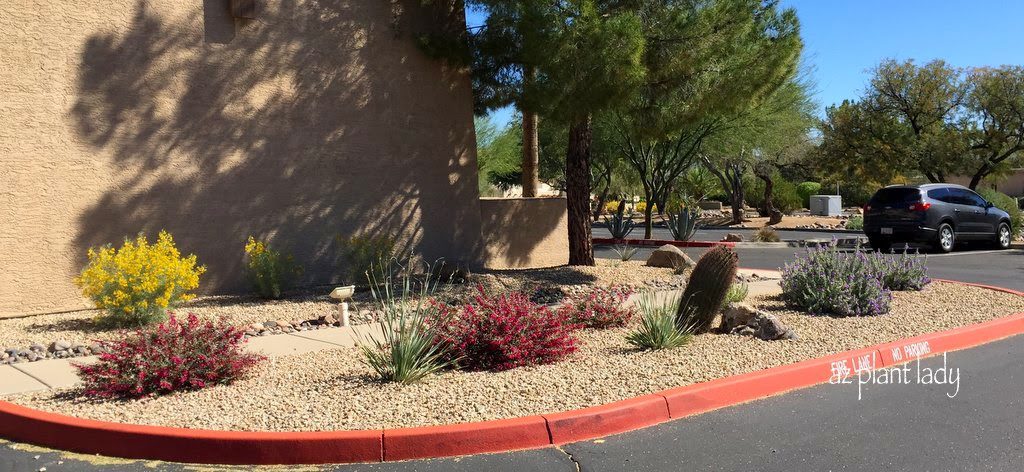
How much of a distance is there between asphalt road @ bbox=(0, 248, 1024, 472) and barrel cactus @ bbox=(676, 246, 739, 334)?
5.86 feet

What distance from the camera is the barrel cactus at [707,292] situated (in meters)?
8.75

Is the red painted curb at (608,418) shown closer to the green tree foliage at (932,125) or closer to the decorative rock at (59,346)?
the decorative rock at (59,346)

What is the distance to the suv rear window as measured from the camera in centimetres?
2092

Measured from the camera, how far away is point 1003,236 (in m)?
22.4

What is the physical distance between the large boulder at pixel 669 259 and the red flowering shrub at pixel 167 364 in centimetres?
931

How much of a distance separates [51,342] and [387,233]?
5610mm

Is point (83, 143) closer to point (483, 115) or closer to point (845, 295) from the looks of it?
point (483, 115)

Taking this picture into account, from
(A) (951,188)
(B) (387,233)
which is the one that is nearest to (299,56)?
(B) (387,233)

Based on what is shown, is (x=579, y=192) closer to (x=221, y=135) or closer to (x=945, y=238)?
(x=221, y=135)

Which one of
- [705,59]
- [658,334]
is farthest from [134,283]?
[705,59]

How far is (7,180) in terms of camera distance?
10008mm

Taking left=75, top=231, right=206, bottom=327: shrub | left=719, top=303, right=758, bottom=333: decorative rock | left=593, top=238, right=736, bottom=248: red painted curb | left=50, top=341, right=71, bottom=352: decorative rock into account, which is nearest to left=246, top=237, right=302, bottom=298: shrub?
left=75, top=231, right=206, bottom=327: shrub

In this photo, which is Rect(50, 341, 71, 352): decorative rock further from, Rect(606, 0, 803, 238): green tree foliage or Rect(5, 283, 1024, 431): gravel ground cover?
Rect(606, 0, 803, 238): green tree foliage

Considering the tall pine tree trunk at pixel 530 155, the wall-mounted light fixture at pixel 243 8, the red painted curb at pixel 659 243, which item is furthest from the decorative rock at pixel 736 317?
the red painted curb at pixel 659 243
